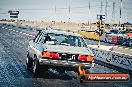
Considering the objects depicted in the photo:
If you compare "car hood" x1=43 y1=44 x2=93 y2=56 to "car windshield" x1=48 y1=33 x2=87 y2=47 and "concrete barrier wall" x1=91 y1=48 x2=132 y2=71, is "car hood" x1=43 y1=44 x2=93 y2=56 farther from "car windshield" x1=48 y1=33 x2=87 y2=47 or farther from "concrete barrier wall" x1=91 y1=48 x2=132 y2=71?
"concrete barrier wall" x1=91 y1=48 x2=132 y2=71

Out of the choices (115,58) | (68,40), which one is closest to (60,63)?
(68,40)

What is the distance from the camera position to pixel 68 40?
406 inches

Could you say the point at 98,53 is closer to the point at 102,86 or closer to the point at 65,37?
the point at 65,37

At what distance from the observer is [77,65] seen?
30.2ft

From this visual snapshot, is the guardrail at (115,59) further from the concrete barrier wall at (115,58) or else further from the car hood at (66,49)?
the car hood at (66,49)

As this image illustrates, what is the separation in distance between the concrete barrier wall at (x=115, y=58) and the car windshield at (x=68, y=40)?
383cm

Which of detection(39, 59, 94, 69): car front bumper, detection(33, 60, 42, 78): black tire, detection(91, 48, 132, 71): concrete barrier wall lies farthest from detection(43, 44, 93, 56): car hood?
detection(91, 48, 132, 71): concrete barrier wall

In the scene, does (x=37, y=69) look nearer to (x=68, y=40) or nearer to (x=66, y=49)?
A: (x=66, y=49)

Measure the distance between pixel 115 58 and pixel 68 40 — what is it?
16.4ft

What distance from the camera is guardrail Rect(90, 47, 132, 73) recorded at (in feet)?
43.5

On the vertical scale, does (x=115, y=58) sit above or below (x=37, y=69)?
below

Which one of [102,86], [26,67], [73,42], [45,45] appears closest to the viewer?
[102,86]

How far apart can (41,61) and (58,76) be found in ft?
4.67

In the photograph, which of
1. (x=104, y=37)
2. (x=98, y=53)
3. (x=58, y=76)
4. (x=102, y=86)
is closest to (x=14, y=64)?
(x=58, y=76)
